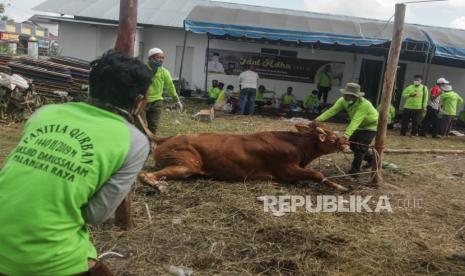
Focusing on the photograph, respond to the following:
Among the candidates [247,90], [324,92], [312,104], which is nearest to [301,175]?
[247,90]

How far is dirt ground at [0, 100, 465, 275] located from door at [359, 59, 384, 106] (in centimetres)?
1227

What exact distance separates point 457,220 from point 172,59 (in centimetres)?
1495

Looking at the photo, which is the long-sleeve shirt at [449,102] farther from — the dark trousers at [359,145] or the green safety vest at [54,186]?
the green safety vest at [54,186]

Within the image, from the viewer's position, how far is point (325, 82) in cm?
1772

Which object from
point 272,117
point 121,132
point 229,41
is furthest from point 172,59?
point 121,132

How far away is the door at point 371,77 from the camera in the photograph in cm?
1809

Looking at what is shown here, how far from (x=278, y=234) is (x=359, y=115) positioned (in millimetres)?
2881

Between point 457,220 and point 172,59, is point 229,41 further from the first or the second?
point 457,220

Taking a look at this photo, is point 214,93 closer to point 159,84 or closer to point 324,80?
point 324,80

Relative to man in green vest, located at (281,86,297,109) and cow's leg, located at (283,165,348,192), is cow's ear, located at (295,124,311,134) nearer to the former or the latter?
cow's leg, located at (283,165,348,192)

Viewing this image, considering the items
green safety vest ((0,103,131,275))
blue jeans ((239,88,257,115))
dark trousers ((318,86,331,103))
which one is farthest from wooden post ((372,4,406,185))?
dark trousers ((318,86,331,103))

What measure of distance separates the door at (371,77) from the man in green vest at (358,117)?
1179cm

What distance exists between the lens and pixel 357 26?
16500mm

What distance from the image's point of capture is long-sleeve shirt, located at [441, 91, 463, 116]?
12797mm
